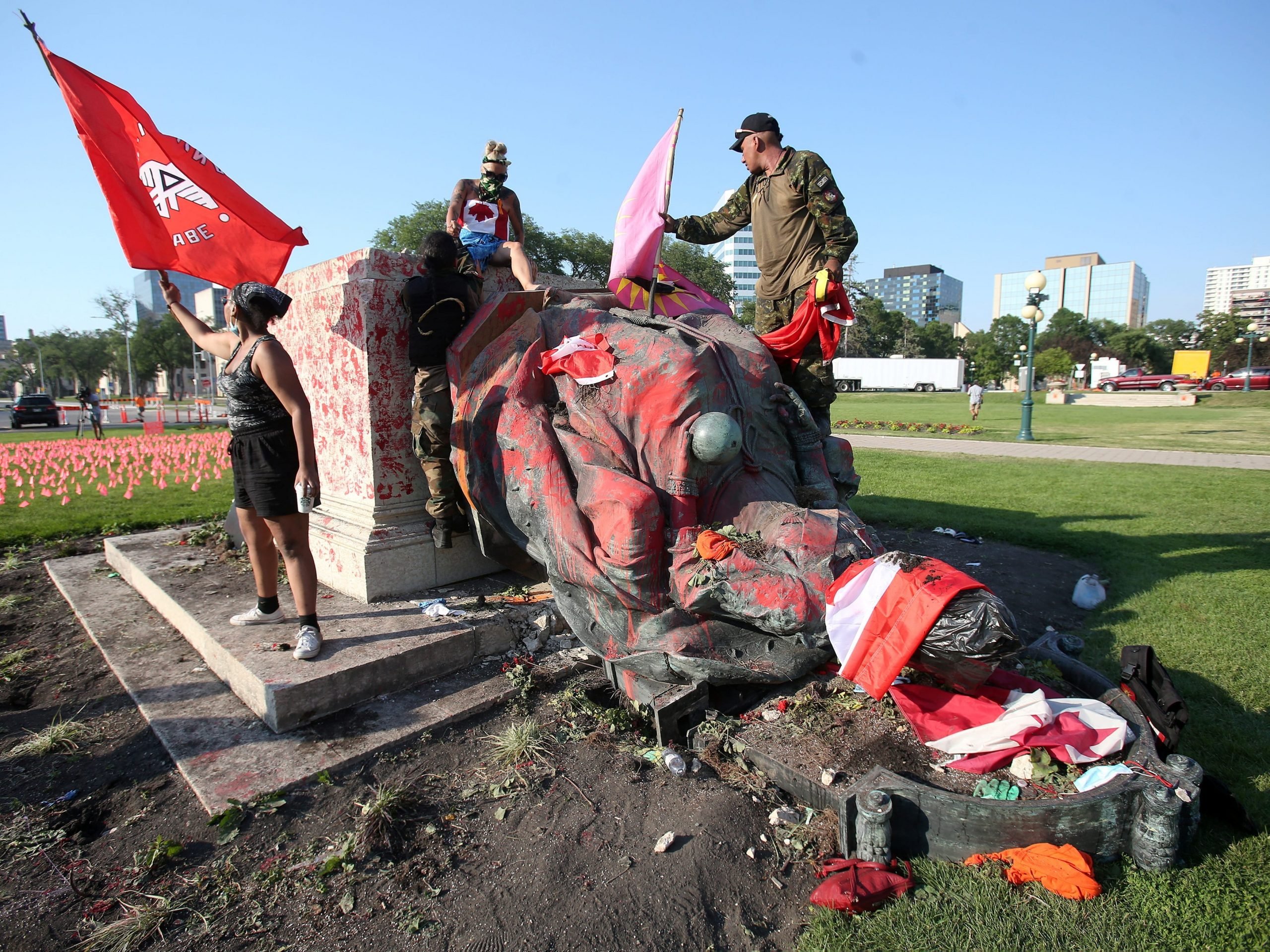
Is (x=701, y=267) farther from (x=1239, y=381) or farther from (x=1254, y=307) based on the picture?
(x=1254, y=307)

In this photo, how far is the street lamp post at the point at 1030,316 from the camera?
1723cm

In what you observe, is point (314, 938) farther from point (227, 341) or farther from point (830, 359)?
point (830, 359)

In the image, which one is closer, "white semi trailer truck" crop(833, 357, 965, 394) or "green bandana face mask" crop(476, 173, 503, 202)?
"green bandana face mask" crop(476, 173, 503, 202)

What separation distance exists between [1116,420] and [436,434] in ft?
88.1

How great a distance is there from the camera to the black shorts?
3.52 metres

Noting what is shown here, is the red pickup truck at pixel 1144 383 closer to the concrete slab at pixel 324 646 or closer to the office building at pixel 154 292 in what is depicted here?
the concrete slab at pixel 324 646

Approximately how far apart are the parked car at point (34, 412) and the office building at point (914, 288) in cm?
16364

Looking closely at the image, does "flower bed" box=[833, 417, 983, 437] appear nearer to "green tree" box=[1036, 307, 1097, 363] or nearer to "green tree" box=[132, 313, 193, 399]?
"green tree" box=[1036, 307, 1097, 363]

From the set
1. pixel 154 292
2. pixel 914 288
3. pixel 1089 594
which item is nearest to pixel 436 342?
pixel 1089 594

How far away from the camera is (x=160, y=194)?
13.8 feet

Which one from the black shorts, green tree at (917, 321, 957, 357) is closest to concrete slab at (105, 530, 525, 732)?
the black shorts

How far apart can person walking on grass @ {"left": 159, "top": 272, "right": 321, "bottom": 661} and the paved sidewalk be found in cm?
956

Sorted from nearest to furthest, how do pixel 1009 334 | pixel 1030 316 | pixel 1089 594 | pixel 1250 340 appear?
pixel 1089 594
pixel 1030 316
pixel 1250 340
pixel 1009 334

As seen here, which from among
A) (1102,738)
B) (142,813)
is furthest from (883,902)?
(142,813)
